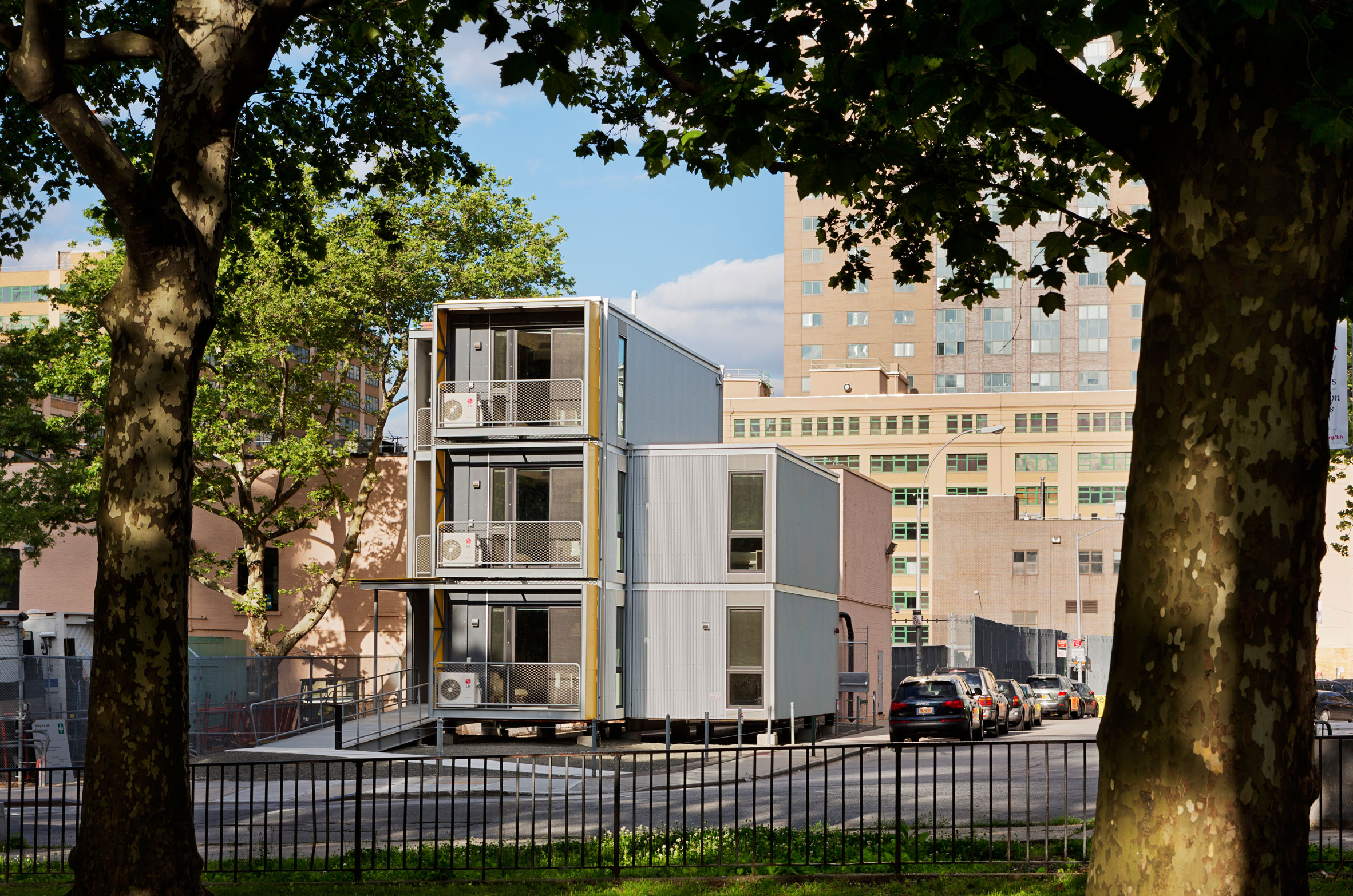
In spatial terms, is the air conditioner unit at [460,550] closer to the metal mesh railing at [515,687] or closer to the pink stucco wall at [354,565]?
the metal mesh railing at [515,687]

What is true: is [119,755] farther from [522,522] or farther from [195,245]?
[522,522]

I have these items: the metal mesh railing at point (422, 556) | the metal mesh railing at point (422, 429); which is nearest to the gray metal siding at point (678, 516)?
the metal mesh railing at point (422, 556)

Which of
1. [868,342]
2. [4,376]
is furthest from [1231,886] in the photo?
[868,342]

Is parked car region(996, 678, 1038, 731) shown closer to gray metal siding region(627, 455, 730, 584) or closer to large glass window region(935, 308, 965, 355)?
gray metal siding region(627, 455, 730, 584)

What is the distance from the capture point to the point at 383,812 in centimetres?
1883

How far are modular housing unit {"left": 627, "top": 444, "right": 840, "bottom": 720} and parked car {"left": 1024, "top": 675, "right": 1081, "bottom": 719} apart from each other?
19.8 metres

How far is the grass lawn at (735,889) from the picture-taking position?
10102 millimetres

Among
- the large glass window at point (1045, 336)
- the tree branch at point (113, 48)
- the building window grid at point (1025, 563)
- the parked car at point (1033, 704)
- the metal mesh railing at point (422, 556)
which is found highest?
the large glass window at point (1045, 336)

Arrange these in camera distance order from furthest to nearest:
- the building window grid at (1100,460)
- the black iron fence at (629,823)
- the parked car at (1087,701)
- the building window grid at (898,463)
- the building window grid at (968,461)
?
the building window grid at (968,461), the building window grid at (898,463), the building window grid at (1100,460), the parked car at (1087,701), the black iron fence at (629,823)

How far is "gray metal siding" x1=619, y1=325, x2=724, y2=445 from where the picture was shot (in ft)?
115

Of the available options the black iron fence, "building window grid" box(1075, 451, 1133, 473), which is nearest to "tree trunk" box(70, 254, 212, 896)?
the black iron fence

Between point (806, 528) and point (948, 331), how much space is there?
111 metres

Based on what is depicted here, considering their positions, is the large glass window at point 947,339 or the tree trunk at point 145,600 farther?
the large glass window at point 947,339

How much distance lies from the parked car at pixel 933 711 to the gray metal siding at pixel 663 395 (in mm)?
8359
